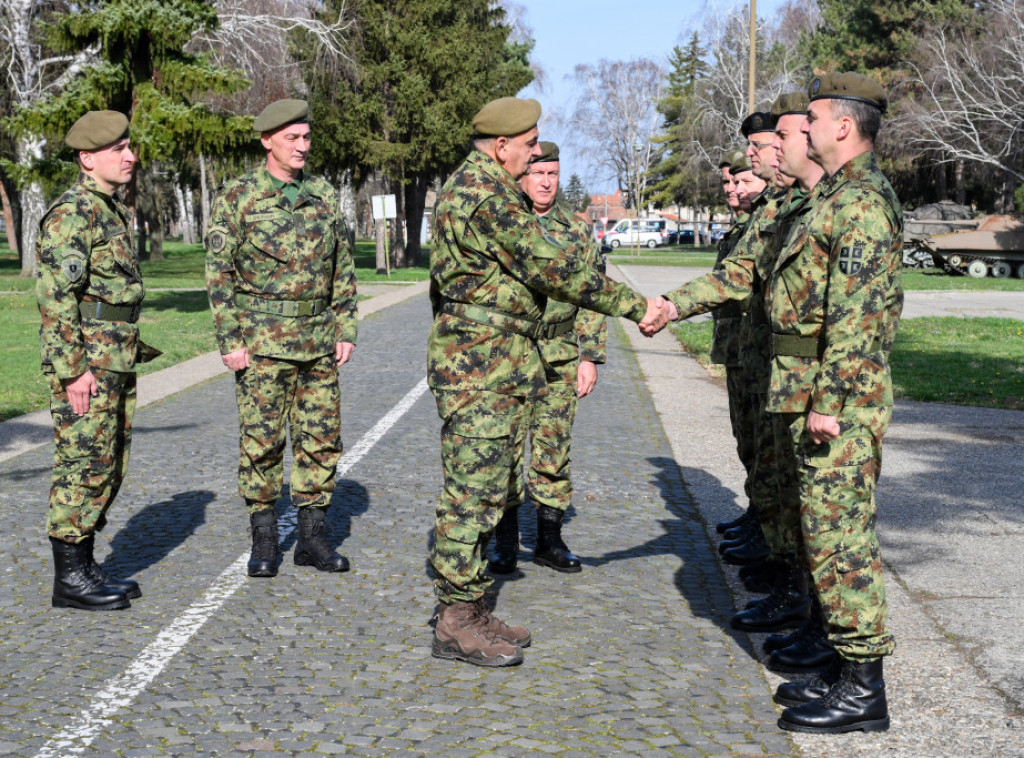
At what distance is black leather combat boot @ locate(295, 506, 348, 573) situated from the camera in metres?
5.77

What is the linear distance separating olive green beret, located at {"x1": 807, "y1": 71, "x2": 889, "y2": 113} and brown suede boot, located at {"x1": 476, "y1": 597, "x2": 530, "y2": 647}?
7.35ft

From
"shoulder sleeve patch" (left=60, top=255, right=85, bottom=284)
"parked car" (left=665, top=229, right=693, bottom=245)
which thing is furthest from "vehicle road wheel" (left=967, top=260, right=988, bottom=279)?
"parked car" (left=665, top=229, right=693, bottom=245)

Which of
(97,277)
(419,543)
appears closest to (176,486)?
(419,543)

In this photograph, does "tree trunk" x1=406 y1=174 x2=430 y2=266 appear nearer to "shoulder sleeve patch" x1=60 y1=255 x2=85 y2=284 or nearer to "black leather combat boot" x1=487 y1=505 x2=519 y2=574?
"black leather combat boot" x1=487 y1=505 x2=519 y2=574

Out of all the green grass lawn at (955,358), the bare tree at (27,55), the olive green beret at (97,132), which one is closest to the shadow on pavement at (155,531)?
the olive green beret at (97,132)

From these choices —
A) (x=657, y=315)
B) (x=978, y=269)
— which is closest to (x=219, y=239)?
(x=657, y=315)

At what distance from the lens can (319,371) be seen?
226 inches

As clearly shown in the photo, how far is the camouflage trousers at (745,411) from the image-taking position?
553 cm

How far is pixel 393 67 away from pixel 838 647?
123 ft

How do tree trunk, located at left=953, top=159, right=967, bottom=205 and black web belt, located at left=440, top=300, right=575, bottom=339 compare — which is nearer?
black web belt, located at left=440, top=300, right=575, bottom=339

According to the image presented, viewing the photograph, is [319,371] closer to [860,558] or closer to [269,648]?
[269,648]

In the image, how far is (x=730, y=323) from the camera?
6090mm

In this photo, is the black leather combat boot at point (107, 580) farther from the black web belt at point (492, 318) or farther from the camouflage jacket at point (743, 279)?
the camouflage jacket at point (743, 279)

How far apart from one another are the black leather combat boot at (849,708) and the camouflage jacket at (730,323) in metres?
2.00
